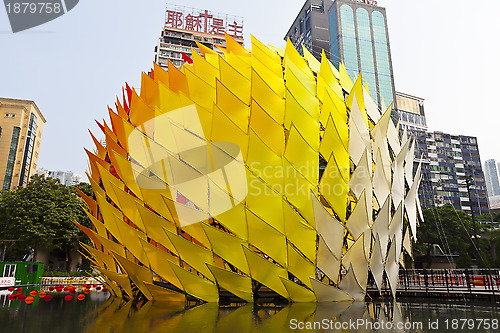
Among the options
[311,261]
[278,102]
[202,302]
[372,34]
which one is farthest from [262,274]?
[372,34]

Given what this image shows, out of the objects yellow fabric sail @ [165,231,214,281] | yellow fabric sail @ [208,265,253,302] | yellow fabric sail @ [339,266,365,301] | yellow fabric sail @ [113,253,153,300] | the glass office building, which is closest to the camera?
yellow fabric sail @ [208,265,253,302]

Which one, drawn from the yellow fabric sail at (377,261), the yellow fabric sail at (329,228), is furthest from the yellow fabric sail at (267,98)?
the yellow fabric sail at (377,261)

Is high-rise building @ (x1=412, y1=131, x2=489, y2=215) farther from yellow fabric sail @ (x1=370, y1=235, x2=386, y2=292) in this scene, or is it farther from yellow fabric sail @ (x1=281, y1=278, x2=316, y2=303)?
yellow fabric sail @ (x1=281, y1=278, x2=316, y2=303)

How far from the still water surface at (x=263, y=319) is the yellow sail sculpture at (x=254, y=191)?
1.06 meters

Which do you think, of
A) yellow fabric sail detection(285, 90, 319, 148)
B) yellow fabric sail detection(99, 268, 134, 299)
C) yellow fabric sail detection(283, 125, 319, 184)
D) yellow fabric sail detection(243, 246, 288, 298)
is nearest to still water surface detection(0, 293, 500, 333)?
yellow fabric sail detection(243, 246, 288, 298)

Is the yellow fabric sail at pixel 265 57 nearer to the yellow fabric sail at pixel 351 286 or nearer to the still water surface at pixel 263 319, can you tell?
the yellow fabric sail at pixel 351 286

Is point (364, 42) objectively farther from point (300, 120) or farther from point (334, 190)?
point (334, 190)

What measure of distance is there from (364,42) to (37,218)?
78400mm

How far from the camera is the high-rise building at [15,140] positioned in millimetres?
85831

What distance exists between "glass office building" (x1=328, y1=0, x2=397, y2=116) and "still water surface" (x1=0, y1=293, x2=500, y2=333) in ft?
249

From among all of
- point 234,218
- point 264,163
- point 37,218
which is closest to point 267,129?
point 264,163

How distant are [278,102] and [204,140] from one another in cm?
311

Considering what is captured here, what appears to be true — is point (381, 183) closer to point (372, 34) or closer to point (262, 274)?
point (262, 274)

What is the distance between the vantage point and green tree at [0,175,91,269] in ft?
123
